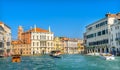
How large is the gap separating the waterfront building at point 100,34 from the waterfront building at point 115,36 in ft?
5.55

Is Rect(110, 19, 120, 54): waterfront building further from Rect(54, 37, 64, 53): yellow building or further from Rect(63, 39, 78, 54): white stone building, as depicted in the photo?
Rect(63, 39, 78, 54): white stone building

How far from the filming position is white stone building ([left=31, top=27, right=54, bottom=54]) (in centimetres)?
9506

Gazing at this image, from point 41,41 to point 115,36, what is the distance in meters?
40.3

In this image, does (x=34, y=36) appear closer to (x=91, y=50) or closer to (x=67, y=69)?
(x=91, y=50)

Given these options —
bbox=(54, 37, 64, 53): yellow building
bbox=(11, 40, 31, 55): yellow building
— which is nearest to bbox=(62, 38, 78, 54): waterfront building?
bbox=(54, 37, 64, 53): yellow building

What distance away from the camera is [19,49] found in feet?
331

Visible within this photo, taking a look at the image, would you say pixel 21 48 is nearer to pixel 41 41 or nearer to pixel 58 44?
pixel 41 41

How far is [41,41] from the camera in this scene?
96.4m

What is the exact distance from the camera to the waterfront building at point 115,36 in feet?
191

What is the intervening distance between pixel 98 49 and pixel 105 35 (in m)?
7.59

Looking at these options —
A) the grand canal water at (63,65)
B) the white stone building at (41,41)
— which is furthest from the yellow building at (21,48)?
the grand canal water at (63,65)

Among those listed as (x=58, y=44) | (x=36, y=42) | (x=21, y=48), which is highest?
(x=58, y=44)

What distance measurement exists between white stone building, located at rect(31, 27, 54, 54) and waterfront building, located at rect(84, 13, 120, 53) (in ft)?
61.9

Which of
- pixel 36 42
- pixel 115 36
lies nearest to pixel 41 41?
pixel 36 42
